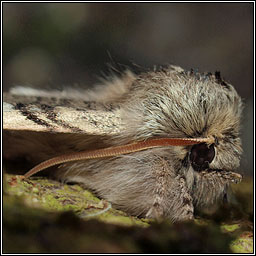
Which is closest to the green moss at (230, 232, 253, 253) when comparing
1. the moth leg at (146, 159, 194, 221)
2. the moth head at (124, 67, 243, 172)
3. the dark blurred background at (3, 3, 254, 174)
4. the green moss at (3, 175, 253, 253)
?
the green moss at (3, 175, 253, 253)

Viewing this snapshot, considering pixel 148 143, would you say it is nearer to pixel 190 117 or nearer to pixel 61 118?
pixel 190 117

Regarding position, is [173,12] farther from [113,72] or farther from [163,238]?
[163,238]

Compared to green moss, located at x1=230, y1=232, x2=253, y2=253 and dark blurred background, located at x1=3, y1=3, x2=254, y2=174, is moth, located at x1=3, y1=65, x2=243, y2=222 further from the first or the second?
dark blurred background, located at x1=3, y1=3, x2=254, y2=174

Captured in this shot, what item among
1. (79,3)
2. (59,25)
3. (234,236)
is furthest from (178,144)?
(79,3)

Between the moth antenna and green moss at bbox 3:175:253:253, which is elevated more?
the moth antenna

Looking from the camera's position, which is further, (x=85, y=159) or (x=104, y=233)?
(x=85, y=159)

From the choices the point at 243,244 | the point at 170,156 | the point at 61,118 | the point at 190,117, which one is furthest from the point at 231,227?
the point at 61,118
